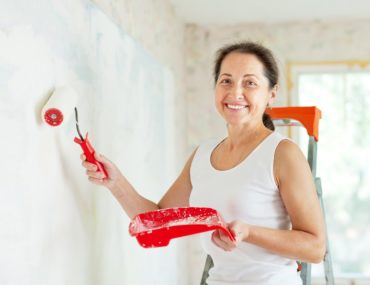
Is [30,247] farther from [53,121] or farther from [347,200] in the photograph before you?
[347,200]

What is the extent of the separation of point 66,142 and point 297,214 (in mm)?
652

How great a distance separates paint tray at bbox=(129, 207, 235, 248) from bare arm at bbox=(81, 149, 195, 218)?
363mm

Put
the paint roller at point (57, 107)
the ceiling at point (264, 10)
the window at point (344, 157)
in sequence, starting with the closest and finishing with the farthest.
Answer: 1. the paint roller at point (57, 107)
2. the ceiling at point (264, 10)
3. the window at point (344, 157)

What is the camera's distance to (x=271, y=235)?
4.73ft

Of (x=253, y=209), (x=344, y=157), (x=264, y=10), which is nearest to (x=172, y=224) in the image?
(x=253, y=209)

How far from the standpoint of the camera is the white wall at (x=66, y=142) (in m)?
1.28

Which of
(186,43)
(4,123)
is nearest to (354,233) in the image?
(186,43)

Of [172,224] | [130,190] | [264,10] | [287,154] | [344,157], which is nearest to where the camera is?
[172,224]

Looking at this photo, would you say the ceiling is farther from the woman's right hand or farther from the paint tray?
the paint tray

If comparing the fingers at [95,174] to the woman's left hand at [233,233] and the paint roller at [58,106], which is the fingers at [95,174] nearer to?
the paint roller at [58,106]

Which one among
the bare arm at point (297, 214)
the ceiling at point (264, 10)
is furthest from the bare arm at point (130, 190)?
the ceiling at point (264, 10)

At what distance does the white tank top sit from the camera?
60.4 inches

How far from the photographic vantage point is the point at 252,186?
1.53 meters

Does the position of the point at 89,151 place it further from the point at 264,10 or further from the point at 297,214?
the point at 264,10
